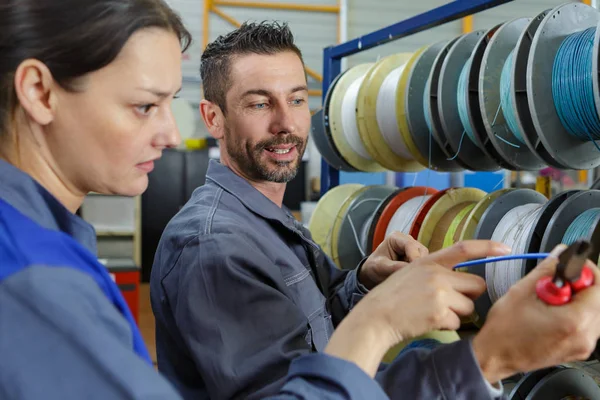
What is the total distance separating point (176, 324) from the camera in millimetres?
1438

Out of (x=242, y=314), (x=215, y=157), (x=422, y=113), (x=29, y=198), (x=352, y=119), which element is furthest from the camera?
(x=215, y=157)

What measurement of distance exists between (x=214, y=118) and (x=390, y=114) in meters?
0.82

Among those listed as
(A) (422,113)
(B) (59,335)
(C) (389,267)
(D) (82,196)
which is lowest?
(C) (389,267)

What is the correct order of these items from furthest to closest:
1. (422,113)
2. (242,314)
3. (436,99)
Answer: (422,113)
(436,99)
(242,314)

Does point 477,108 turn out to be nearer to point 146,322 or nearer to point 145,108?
point 145,108

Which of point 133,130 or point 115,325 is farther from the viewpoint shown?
point 133,130

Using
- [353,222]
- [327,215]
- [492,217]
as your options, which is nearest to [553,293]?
[492,217]

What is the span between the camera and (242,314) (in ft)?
4.42

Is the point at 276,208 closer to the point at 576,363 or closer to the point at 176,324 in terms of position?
the point at 176,324

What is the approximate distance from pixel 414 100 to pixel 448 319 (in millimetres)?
1368

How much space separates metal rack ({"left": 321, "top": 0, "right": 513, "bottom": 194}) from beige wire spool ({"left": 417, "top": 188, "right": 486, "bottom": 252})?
64cm

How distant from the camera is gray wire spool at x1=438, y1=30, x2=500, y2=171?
2033 millimetres

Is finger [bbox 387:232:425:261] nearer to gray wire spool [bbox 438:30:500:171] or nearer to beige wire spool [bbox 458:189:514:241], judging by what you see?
beige wire spool [bbox 458:189:514:241]

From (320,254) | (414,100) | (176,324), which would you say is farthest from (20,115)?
(414,100)
